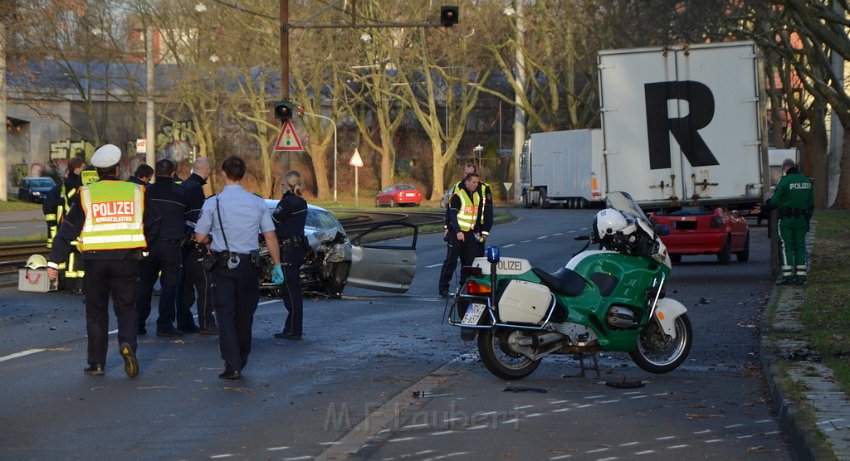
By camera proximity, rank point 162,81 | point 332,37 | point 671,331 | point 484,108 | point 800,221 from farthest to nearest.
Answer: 1. point 484,108
2. point 162,81
3. point 332,37
4. point 800,221
5. point 671,331

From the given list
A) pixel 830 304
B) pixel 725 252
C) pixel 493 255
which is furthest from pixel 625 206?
pixel 725 252

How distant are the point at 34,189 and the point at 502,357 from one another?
184 ft

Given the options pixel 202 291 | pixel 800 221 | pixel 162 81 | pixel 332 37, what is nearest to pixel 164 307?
pixel 202 291

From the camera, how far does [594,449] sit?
7898mm

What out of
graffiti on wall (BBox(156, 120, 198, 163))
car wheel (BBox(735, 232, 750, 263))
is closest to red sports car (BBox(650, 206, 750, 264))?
car wheel (BBox(735, 232, 750, 263))

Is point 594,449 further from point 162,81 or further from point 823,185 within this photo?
point 162,81

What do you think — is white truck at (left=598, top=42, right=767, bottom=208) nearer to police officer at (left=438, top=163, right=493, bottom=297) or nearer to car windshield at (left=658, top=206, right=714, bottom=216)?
car windshield at (left=658, top=206, right=714, bottom=216)

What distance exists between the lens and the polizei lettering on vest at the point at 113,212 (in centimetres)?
1080

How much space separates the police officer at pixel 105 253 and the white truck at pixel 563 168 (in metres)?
Result: 43.1

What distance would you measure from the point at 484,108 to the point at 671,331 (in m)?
70.1

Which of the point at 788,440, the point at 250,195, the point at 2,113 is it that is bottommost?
the point at 788,440

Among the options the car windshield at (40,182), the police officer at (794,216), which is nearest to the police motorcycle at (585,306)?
the police officer at (794,216)

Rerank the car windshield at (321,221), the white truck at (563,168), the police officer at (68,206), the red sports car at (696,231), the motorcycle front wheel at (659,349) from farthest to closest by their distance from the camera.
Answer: the white truck at (563,168) < the red sports car at (696,231) < the car windshield at (321,221) < the police officer at (68,206) < the motorcycle front wheel at (659,349)

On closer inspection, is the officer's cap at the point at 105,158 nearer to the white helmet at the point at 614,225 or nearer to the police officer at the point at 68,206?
the white helmet at the point at 614,225
